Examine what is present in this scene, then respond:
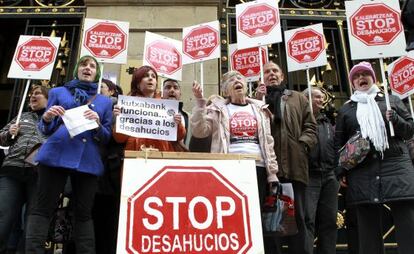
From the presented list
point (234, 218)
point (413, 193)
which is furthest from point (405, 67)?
point (234, 218)

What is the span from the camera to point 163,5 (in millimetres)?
6957

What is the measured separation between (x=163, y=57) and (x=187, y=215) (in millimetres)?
2946

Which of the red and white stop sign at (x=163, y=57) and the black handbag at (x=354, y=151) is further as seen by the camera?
the red and white stop sign at (x=163, y=57)

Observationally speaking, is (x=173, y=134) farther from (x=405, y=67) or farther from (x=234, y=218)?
(x=405, y=67)

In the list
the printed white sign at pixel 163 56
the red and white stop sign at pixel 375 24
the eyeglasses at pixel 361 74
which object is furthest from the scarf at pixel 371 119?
the printed white sign at pixel 163 56

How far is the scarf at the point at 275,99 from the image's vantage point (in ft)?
14.7

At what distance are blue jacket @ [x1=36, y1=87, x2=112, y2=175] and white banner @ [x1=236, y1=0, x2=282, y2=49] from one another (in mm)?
2210

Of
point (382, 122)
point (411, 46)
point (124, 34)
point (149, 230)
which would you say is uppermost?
point (124, 34)

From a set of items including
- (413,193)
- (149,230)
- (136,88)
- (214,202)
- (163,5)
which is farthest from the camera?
(163,5)

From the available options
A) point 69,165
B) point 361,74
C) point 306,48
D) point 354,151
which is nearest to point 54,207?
point 69,165

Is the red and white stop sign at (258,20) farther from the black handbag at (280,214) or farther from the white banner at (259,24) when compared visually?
the black handbag at (280,214)

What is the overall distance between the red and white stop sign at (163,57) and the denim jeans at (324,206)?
206cm

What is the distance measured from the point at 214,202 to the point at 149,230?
0.45 meters

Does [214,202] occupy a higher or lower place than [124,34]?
lower
